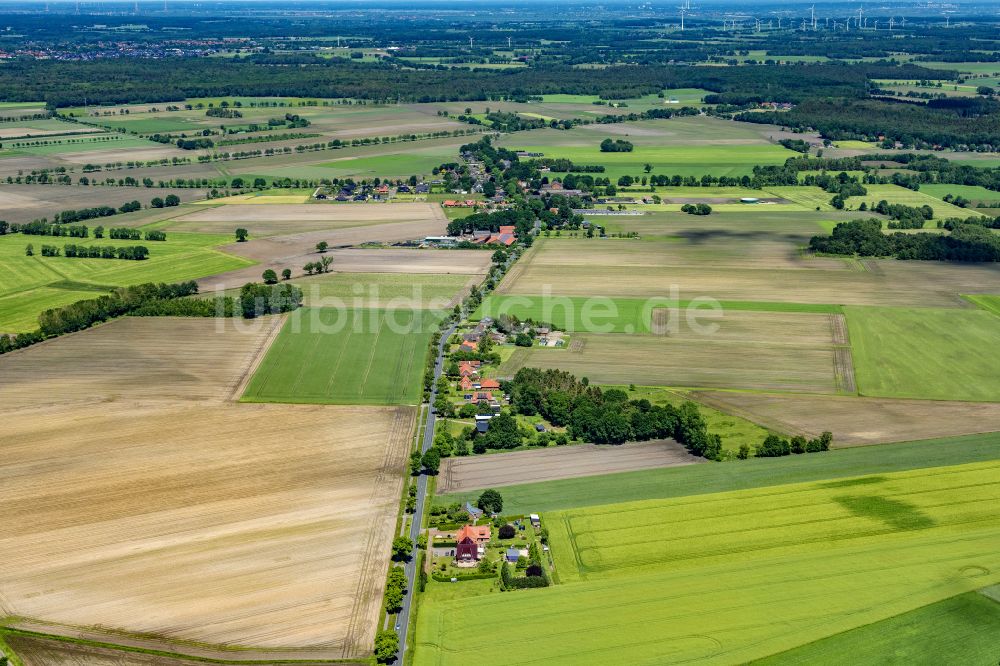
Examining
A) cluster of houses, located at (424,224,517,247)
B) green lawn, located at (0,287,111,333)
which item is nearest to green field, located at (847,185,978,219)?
cluster of houses, located at (424,224,517,247)

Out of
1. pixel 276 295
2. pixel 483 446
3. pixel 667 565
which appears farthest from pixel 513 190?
pixel 667 565

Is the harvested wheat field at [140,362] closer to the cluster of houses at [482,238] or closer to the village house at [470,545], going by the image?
the village house at [470,545]

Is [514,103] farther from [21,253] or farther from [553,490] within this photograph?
[553,490]

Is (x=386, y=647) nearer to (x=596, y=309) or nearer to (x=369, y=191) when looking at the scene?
(x=596, y=309)

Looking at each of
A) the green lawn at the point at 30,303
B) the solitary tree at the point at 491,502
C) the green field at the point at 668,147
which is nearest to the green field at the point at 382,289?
the green lawn at the point at 30,303

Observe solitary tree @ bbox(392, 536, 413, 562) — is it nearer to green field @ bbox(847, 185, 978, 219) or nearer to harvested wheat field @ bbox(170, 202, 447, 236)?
harvested wheat field @ bbox(170, 202, 447, 236)

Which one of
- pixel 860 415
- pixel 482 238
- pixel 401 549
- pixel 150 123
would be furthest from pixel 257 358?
pixel 150 123
